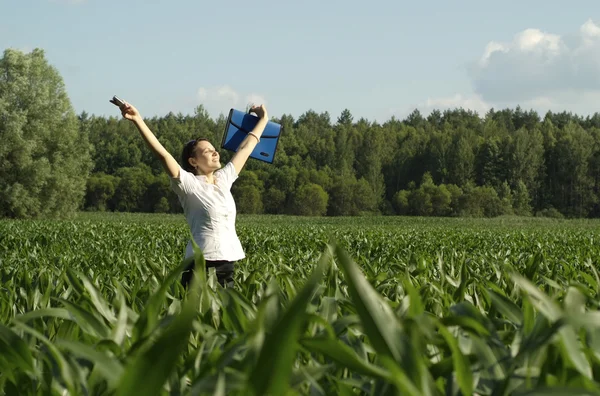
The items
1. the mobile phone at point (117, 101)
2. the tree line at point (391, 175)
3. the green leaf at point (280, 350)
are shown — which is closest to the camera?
the green leaf at point (280, 350)

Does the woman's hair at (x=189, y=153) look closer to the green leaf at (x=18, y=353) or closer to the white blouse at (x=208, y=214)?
the white blouse at (x=208, y=214)

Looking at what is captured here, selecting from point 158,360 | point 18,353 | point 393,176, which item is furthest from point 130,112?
point 393,176

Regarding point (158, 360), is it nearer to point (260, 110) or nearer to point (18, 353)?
point (18, 353)

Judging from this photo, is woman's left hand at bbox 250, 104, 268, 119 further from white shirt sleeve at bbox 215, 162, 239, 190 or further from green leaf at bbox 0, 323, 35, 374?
green leaf at bbox 0, 323, 35, 374

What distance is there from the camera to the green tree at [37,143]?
4522 centimetres

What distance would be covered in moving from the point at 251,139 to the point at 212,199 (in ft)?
1.72

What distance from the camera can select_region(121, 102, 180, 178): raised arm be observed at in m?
4.38

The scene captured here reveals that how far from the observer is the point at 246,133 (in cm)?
549

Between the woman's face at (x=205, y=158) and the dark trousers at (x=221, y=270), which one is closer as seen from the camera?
the dark trousers at (x=221, y=270)

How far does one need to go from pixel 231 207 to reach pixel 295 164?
12958 centimetres

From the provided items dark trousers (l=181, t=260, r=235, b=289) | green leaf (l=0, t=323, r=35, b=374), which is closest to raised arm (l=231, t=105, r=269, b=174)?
dark trousers (l=181, t=260, r=235, b=289)

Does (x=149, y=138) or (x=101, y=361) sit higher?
(x=149, y=138)

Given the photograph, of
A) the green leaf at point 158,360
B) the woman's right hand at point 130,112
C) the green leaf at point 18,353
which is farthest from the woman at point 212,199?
the green leaf at point 158,360

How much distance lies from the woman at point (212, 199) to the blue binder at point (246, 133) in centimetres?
13
